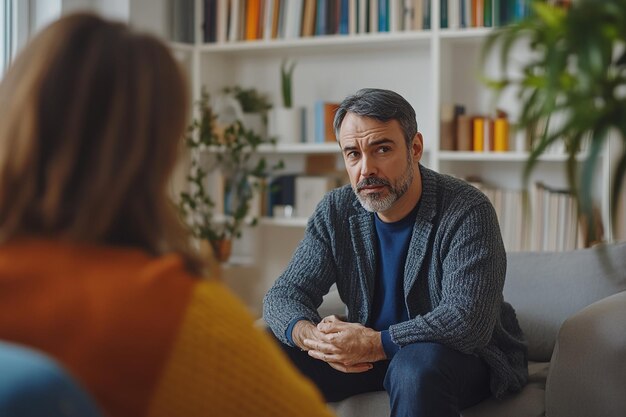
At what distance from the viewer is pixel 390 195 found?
7.92ft

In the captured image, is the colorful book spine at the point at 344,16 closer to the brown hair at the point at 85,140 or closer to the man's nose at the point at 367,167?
the man's nose at the point at 367,167

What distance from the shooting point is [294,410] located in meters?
1.09

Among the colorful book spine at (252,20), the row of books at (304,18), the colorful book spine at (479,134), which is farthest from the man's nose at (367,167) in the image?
A: the colorful book spine at (252,20)

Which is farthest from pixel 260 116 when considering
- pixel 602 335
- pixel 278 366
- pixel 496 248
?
pixel 278 366

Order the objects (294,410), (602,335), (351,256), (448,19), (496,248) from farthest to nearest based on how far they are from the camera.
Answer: (448,19), (351,256), (496,248), (602,335), (294,410)

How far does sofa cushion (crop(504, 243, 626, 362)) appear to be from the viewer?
2490 mm

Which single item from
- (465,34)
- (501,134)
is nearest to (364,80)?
(465,34)

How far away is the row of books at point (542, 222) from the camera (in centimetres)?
353

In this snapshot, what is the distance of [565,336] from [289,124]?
210 centimetres

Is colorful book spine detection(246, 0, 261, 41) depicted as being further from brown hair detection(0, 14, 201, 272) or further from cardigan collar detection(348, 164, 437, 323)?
brown hair detection(0, 14, 201, 272)

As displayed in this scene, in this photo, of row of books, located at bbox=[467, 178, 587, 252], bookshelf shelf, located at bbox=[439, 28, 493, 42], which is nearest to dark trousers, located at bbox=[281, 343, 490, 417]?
row of books, located at bbox=[467, 178, 587, 252]

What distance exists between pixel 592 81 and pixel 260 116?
124 inches

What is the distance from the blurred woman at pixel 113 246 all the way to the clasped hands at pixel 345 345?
3.78ft

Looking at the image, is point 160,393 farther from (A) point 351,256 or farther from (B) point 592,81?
(A) point 351,256
